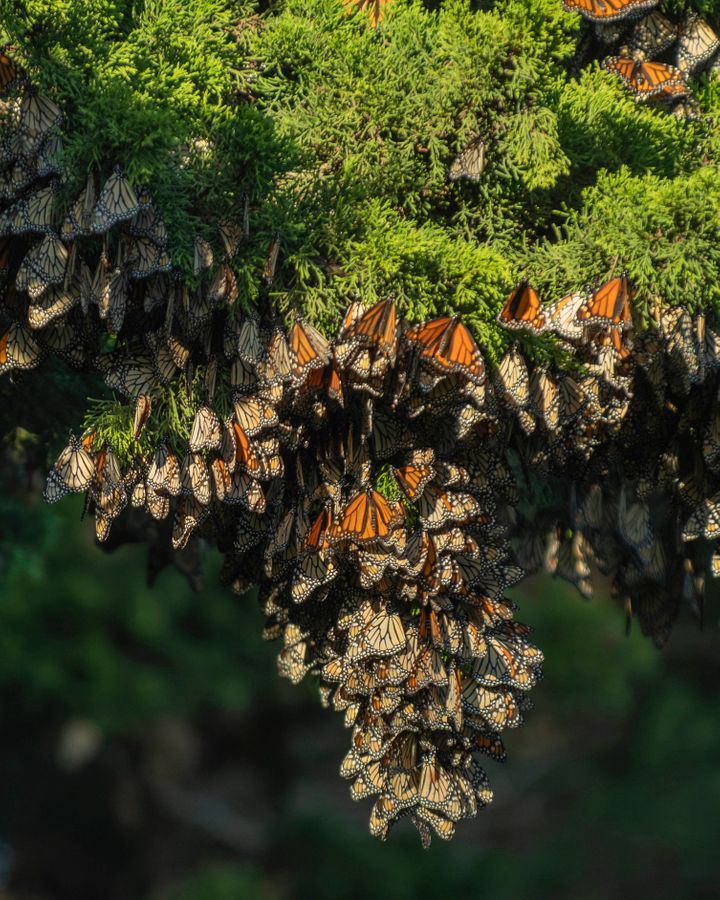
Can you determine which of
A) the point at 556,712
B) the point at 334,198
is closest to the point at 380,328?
the point at 334,198

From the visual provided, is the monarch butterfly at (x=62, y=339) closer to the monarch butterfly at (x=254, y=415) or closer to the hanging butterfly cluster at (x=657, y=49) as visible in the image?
the monarch butterfly at (x=254, y=415)

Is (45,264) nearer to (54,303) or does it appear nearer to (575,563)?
(54,303)

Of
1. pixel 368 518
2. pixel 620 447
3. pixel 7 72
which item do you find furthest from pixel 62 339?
pixel 620 447

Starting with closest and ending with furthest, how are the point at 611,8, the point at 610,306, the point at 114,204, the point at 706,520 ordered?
the point at 114,204 → the point at 610,306 → the point at 611,8 → the point at 706,520

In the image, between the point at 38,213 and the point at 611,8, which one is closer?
the point at 38,213

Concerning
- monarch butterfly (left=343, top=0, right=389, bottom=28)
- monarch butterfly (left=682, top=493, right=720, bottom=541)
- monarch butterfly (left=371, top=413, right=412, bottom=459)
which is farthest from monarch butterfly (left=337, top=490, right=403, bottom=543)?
monarch butterfly (left=343, top=0, right=389, bottom=28)

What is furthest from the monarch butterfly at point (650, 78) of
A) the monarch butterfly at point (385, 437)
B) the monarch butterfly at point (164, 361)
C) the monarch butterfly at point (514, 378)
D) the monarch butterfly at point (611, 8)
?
the monarch butterfly at point (164, 361)
